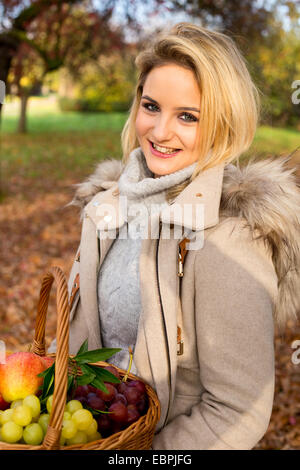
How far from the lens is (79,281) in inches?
86.9

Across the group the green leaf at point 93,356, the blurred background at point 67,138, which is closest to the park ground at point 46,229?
the blurred background at point 67,138

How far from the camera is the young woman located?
1.65 metres

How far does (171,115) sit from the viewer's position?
77.9 inches

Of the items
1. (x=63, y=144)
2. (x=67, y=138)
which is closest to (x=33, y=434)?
(x=63, y=144)

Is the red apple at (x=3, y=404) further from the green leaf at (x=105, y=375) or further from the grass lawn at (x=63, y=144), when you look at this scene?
the grass lawn at (x=63, y=144)

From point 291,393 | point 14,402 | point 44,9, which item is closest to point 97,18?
point 44,9

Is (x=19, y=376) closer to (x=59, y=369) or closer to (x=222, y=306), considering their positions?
(x=59, y=369)

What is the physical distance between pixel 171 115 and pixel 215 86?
0.73ft

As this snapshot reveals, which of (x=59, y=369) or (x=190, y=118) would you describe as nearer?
(x=59, y=369)

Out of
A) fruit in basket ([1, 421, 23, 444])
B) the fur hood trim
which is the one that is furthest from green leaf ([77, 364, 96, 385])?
the fur hood trim

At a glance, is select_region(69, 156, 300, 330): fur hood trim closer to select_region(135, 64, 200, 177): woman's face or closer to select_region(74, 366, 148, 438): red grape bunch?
select_region(135, 64, 200, 177): woman's face

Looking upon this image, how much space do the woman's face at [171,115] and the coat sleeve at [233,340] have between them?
1.53 ft

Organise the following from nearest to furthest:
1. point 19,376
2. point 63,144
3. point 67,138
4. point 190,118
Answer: point 19,376
point 190,118
point 63,144
point 67,138

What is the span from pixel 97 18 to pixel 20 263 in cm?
591
